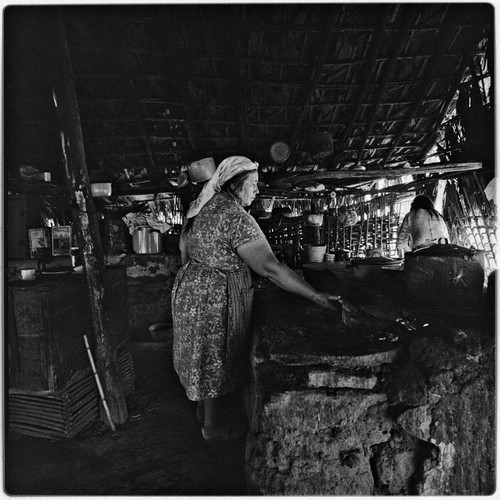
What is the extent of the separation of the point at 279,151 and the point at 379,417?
410cm

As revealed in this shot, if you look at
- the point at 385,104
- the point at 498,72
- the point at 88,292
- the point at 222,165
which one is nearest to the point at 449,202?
the point at 385,104

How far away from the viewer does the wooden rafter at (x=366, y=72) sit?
130 inches

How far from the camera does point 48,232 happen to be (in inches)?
114

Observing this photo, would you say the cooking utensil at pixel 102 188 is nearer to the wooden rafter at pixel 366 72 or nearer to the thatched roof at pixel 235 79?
the thatched roof at pixel 235 79

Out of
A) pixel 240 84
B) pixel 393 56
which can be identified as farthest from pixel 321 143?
pixel 240 84

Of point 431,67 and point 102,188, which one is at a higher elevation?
point 431,67

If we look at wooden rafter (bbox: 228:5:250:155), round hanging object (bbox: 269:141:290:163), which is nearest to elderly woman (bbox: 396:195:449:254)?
round hanging object (bbox: 269:141:290:163)

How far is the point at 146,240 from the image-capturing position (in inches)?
213

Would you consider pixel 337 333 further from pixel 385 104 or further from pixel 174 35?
pixel 385 104

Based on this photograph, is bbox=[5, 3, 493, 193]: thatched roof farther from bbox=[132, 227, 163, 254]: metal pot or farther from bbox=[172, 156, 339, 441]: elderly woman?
bbox=[172, 156, 339, 441]: elderly woman

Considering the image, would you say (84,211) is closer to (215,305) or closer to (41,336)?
(41,336)

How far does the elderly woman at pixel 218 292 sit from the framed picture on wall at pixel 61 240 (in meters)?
1.52

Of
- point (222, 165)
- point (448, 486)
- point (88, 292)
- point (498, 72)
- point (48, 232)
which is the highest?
Answer: point (498, 72)

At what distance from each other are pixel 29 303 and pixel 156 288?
3.02 metres
